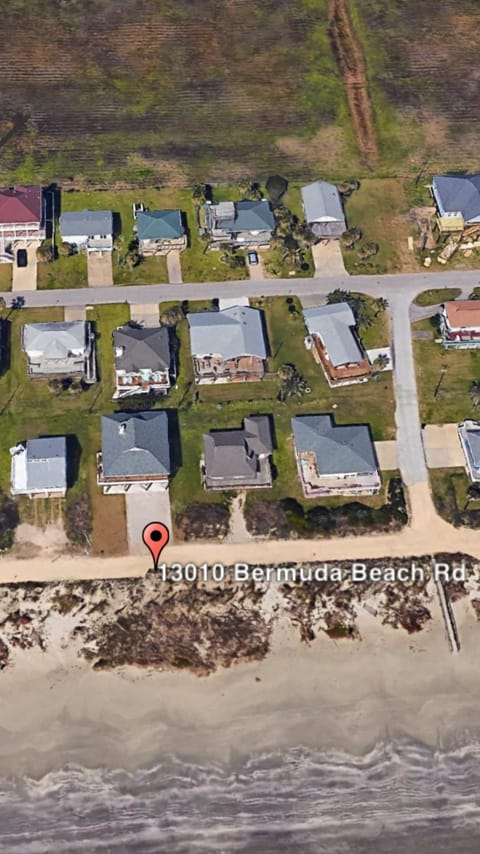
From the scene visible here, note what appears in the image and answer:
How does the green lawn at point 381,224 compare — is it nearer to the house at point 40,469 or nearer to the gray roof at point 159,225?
the gray roof at point 159,225

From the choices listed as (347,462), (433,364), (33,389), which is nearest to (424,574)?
(347,462)

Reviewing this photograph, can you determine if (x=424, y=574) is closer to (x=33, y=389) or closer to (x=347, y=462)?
(x=347, y=462)

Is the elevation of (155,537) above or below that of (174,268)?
below

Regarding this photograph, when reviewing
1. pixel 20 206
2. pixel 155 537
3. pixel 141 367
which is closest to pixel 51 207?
pixel 20 206

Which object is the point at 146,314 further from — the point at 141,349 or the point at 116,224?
the point at 116,224

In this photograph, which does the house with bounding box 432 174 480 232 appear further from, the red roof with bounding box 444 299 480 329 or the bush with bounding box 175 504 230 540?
the bush with bounding box 175 504 230 540

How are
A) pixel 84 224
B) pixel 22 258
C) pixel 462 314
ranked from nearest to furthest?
1. pixel 462 314
2. pixel 22 258
3. pixel 84 224
